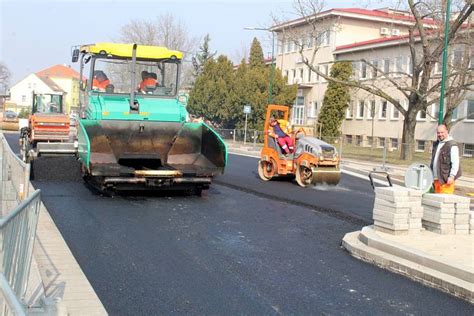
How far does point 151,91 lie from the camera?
1375 centimetres

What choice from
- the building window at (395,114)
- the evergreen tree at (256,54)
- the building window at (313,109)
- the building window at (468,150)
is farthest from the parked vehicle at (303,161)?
the evergreen tree at (256,54)

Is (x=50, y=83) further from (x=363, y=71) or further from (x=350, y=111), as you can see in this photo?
(x=363, y=71)

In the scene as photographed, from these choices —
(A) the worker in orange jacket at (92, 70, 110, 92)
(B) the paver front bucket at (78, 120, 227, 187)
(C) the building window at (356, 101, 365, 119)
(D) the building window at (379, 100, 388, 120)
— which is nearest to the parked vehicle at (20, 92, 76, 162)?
(A) the worker in orange jacket at (92, 70, 110, 92)

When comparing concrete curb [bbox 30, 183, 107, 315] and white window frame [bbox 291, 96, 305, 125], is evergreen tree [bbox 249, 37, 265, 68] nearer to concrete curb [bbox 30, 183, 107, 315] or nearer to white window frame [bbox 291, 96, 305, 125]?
white window frame [bbox 291, 96, 305, 125]

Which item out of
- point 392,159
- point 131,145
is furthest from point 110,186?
point 392,159

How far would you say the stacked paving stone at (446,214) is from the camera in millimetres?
8445

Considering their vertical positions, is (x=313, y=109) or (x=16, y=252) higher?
(x=313, y=109)

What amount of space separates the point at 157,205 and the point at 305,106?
4583 centimetres

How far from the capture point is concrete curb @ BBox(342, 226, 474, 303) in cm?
626

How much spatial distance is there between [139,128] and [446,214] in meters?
6.70

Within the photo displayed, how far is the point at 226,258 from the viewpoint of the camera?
747cm

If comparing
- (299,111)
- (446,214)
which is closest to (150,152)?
(446,214)

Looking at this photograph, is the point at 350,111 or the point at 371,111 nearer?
the point at 371,111

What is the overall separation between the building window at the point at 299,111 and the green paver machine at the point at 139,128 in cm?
4349
